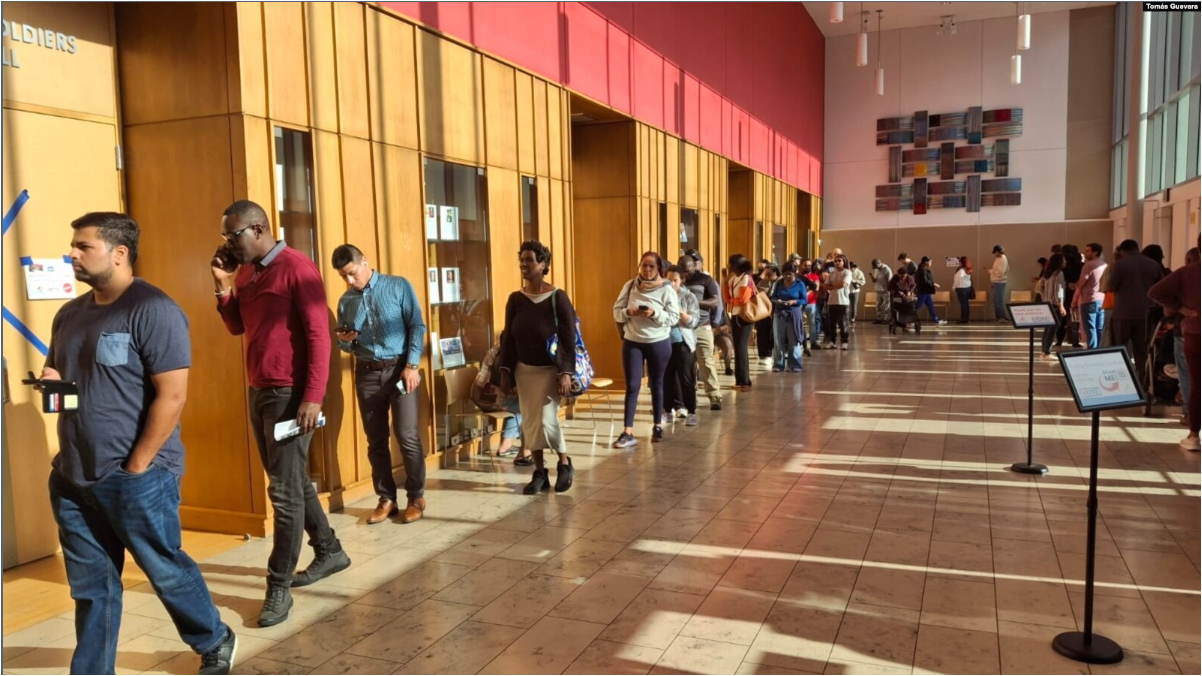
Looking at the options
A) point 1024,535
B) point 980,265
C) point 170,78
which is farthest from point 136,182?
point 980,265

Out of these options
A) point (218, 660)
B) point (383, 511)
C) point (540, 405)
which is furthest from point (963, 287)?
point (218, 660)

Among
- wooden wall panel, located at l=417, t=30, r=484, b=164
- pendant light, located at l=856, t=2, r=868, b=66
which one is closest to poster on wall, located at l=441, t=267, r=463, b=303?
wooden wall panel, located at l=417, t=30, r=484, b=164

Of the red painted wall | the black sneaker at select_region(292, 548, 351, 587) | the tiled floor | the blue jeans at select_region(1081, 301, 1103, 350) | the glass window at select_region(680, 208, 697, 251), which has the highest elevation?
the red painted wall

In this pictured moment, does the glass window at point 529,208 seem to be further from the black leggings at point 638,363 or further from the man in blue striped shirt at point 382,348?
the man in blue striped shirt at point 382,348

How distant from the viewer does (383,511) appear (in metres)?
4.97

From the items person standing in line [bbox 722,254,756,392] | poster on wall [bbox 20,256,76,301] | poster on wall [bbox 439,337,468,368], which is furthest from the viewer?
person standing in line [bbox 722,254,756,392]

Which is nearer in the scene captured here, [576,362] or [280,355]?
[280,355]

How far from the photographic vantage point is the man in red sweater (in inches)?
140

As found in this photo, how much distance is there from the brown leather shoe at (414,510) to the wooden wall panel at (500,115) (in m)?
2.99

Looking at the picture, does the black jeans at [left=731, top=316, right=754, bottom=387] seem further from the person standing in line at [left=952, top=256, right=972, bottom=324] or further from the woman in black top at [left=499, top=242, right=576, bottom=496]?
the person standing in line at [left=952, top=256, right=972, bottom=324]

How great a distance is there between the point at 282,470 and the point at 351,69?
9.50 feet

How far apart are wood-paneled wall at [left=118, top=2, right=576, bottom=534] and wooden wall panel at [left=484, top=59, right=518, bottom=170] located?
54 cm

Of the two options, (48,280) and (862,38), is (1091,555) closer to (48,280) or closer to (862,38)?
(48,280)

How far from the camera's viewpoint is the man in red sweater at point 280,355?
11.7 feet
